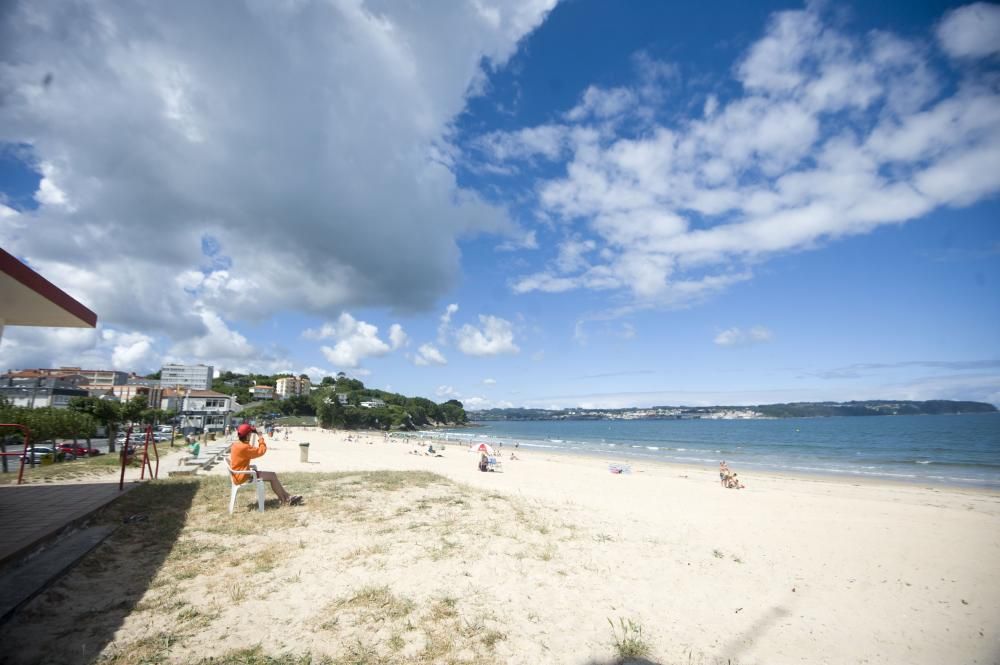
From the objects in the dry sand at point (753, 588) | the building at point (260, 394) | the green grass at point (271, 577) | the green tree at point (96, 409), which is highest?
the building at point (260, 394)

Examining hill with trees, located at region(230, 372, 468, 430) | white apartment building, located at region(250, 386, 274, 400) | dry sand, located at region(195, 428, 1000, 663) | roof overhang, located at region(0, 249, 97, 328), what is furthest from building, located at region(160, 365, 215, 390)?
dry sand, located at region(195, 428, 1000, 663)

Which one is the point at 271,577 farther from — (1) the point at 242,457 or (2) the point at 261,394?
(2) the point at 261,394

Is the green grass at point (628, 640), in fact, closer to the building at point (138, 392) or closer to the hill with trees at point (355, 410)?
the building at point (138, 392)

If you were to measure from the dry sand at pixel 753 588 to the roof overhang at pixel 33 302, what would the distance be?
5648mm

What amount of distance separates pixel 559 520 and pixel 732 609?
4036mm

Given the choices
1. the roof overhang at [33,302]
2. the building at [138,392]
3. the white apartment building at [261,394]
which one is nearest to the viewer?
the roof overhang at [33,302]

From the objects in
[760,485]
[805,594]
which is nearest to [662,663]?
[805,594]

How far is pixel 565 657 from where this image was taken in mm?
3760

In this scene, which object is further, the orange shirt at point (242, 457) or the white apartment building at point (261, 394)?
the white apartment building at point (261, 394)

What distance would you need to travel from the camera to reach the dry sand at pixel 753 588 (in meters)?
4.32

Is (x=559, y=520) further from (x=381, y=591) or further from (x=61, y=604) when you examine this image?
(x=61, y=604)

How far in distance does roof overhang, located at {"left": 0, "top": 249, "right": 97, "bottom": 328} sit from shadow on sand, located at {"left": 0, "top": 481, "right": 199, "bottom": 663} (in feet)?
10.5

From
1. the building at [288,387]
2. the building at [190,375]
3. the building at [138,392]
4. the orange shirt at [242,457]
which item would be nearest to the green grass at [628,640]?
the orange shirt at [242,457]

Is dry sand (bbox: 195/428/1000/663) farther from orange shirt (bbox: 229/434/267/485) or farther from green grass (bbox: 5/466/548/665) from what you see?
orange shirt (bbox: 229/434/267/485)
